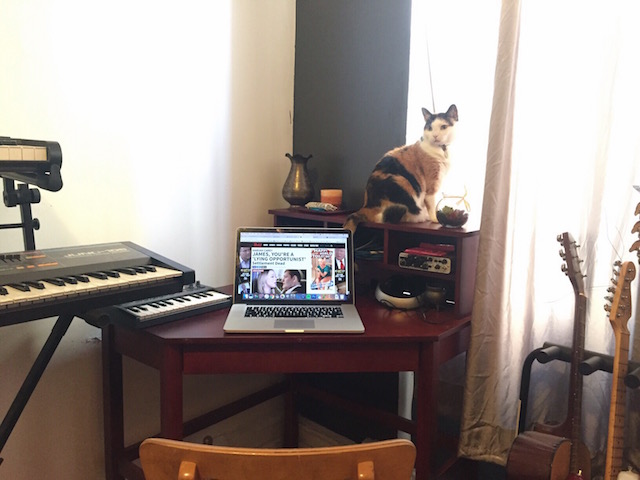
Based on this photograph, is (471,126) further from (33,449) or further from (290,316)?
(33,449)

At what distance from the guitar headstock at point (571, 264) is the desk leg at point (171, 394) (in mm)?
988

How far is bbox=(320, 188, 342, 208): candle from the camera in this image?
195cm

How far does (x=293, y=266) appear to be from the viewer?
159 cm

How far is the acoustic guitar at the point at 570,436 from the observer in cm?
119

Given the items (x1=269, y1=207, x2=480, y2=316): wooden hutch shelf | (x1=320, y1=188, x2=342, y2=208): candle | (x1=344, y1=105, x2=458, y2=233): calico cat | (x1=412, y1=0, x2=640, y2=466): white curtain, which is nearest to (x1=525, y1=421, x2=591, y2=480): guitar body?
(x1=412, y1=0, x2=640, y2=466): white curtain

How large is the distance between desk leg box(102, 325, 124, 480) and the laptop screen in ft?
1.38

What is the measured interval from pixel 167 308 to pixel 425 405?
0.75 metres

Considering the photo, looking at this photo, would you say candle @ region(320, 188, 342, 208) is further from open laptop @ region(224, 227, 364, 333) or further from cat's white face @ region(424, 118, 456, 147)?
cat's white face @ region(424, 118, 456, 147)

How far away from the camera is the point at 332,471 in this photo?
0.80 meters

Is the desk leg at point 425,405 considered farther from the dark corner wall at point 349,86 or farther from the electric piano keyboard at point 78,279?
the dark corner wall at point 349,86

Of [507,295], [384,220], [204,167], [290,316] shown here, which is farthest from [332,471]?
[204,167]

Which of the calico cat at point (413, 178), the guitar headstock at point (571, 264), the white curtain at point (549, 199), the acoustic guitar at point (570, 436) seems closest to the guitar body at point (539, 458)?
the acoustic guitar at point (570, 436)

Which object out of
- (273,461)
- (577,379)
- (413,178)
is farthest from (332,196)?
(273,461)

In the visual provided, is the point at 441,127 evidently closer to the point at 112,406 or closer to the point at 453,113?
the point at 453,113
